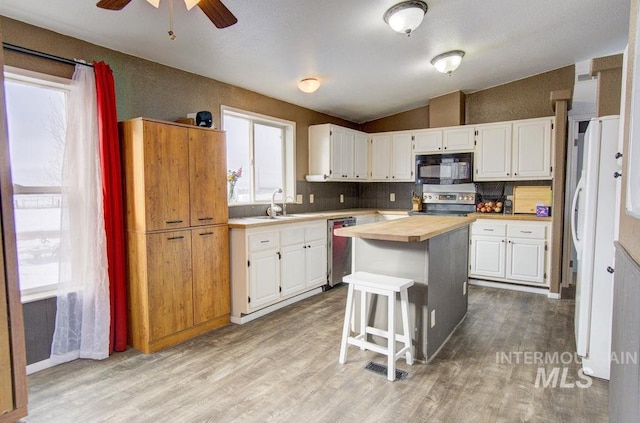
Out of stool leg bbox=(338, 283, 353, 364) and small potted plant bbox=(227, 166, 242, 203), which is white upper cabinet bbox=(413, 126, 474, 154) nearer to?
small potted plant bbox=(227, 166, 242, 203)

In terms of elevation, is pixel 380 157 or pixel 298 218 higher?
pixel 380 157

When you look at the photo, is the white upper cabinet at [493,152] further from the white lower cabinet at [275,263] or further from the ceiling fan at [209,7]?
the ceiling fan at [209,7]

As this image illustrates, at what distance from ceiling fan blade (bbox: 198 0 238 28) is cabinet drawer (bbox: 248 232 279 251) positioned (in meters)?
1.88

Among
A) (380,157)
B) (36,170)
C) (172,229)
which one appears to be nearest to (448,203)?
(380,157)

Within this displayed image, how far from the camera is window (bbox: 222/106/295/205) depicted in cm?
404

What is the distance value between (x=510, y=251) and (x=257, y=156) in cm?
333

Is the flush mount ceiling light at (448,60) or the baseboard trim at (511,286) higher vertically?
the flush mount ceiling light at (448,60)

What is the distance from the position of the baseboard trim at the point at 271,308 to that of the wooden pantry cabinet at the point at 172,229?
0.21 metres

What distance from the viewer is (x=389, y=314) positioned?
7.93 ft

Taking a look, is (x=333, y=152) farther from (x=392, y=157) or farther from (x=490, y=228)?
(x=490, y=228)

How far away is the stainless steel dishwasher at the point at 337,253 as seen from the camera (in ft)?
14.7

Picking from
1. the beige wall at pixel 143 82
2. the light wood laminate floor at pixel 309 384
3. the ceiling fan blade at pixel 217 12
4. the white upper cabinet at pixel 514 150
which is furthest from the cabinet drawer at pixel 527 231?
the ceiling fan blade at pixel 217 12

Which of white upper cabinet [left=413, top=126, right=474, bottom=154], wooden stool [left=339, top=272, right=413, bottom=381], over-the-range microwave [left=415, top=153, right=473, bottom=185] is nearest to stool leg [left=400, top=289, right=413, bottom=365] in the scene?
wooden stool [left=339, top=272, right=413, bottom=381]

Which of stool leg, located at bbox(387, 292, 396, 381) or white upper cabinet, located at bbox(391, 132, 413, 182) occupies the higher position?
white upper cabinet, located at bbox(391, 132, 413, 182)
